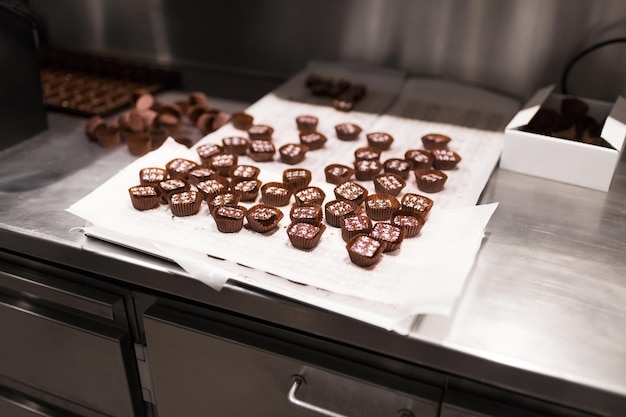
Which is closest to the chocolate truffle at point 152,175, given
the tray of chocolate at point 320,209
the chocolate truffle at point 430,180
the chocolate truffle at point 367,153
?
the tray of chocolate at point 320,209

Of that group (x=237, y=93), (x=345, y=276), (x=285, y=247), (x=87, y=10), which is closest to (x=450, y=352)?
(x=345, y=276)

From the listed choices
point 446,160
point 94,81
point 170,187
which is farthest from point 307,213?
point 94,81

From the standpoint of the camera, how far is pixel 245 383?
102 cm

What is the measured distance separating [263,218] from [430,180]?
0.37 meters

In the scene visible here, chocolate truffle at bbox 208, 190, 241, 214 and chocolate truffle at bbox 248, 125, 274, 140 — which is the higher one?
chocolate truffle at bbox 208, 190, 241, 214

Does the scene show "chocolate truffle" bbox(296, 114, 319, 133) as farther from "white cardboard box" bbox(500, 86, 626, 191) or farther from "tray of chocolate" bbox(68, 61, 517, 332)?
"white cardboard box" bbox(500, 86, 626, 191)

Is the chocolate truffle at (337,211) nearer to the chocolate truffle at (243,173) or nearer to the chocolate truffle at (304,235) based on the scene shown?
the chocolate truffle at (304,235)

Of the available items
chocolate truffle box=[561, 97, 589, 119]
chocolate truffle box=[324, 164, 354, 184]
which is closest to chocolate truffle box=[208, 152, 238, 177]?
chocolate truffle box=[324, 164, 354, 184]

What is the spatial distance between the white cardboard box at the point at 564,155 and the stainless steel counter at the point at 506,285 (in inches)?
1.0

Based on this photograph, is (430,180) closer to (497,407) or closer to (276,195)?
(276,195)

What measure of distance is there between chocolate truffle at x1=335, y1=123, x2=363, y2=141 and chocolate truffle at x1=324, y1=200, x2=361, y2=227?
0.36 meters

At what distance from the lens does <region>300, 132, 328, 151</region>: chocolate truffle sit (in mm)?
1435

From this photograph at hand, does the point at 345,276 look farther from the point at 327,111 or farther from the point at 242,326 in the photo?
the point at 327,111

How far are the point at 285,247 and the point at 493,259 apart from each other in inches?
14.3
